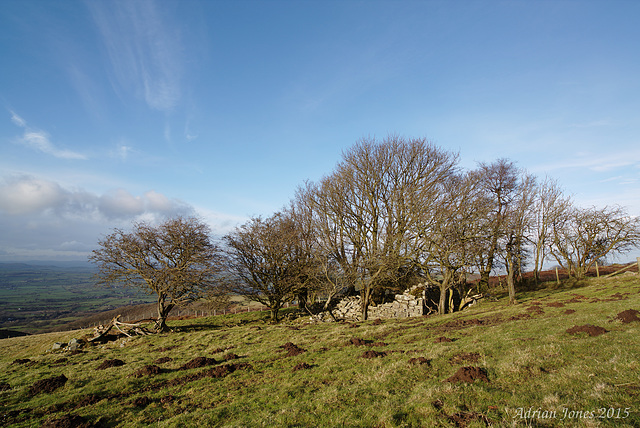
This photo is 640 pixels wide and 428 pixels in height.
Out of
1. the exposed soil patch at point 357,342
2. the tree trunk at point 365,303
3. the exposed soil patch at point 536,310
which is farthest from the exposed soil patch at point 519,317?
the tree trunk at point 365,303

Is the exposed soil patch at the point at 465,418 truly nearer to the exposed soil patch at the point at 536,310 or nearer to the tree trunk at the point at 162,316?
the exposed soil patch at the point at 536,310

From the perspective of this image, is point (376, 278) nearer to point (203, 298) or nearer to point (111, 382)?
point (203, 298)

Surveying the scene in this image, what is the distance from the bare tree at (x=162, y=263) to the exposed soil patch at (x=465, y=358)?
23.5 metres

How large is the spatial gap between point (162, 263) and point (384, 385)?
26808 millimetres

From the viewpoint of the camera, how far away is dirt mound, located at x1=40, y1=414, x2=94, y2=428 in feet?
26.7

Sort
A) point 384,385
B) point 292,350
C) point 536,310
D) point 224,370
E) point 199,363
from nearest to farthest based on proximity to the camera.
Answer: point 384,385 < point 224,370 < point 199,363 < point 292,350 < point 536,310

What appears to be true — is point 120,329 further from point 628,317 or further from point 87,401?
point 628,317

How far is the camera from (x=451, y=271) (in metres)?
27.2

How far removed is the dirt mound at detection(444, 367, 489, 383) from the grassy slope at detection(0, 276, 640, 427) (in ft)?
0.82

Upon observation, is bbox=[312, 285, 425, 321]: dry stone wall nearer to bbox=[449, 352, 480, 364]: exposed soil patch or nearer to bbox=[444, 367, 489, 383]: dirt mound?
bbox=[449, 352, 480, 364]: exposed soil patch

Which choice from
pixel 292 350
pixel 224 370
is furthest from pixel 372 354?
pixel 224 370

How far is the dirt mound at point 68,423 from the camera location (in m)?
8.14

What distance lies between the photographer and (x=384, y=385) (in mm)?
9125

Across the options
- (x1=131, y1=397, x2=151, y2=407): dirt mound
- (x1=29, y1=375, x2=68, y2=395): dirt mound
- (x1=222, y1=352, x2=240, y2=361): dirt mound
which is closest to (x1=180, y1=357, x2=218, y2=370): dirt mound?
(x1=222, y1=352, x2=240, y2=361): dirt mound
